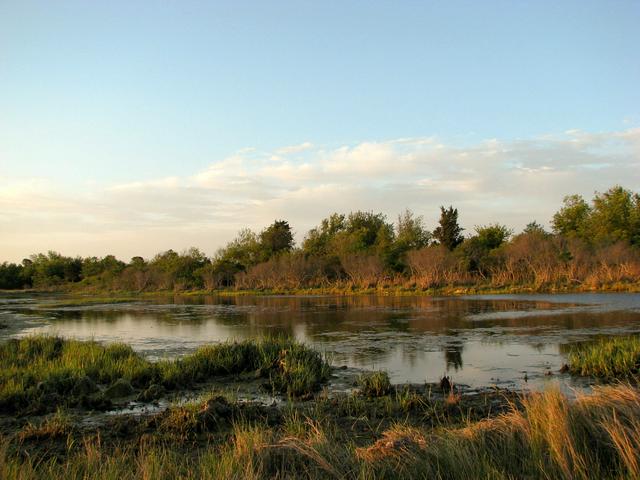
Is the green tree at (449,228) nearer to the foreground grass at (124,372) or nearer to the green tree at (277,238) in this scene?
the green tree at (277,238)

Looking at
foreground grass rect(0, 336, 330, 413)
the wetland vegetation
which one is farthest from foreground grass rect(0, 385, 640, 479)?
foreground grass rect(0, 336, 330, 413)

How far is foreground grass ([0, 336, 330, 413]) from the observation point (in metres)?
9.91

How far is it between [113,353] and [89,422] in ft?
19.1

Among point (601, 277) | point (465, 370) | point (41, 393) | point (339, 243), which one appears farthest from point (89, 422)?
point (339, 243)

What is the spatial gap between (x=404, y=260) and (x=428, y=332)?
1578 inches

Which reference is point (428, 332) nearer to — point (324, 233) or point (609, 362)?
point (609, 362)

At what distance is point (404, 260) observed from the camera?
59.6 m

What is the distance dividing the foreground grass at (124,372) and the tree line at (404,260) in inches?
1393

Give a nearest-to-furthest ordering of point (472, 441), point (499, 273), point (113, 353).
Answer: point (472, 441) < point (113, 353) < point (499, 273)

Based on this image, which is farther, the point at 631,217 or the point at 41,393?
the point at 631,217

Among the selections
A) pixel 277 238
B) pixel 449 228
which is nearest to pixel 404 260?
pixel 449 228

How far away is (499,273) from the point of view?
47.6 metres

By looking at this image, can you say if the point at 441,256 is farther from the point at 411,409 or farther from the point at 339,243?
the point at 411,409

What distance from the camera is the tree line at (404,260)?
46.4 meters
